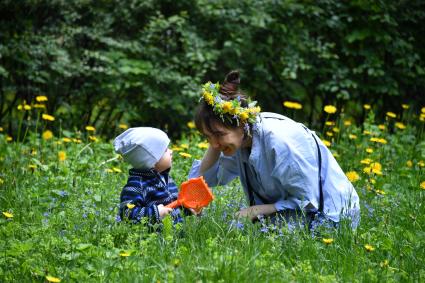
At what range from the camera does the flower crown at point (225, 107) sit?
3160 millimetres

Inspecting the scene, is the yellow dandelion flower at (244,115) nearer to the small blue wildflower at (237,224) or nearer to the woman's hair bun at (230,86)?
the woman's hair bun at (230,86)

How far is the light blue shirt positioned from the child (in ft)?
1.45

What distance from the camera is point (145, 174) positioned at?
3.40 metres

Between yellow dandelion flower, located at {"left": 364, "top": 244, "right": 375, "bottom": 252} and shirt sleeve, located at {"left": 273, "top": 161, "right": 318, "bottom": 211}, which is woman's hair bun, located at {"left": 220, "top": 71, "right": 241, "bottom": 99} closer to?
shirt sleeve, located at {"left": 273, "top": 161, "right": 318, "bottom": 211}

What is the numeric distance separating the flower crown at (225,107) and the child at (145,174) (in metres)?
0.36

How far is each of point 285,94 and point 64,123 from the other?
7.86 ft

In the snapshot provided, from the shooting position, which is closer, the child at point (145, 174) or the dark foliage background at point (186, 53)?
the child at point (145, 174)

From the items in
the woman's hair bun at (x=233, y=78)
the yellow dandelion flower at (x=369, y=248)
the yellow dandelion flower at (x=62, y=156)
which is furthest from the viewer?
the yellow dandelion flower at (x=62, y=156)

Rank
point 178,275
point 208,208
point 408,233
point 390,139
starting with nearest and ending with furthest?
1. point 178,275
2. point 408,233
3. point 208,208
4. point 390,139

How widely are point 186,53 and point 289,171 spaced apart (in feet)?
11.9

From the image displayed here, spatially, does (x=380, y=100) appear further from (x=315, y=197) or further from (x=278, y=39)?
(x=315, y=197)

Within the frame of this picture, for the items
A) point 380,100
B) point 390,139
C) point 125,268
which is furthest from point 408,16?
point 125,268

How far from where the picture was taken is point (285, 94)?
23.6ft

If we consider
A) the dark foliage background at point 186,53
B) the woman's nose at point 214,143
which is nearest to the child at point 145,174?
the woman's nose at point 214,143
